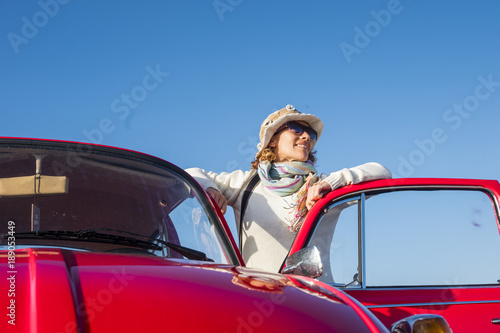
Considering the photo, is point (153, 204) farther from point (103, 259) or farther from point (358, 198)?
point (358, 198)

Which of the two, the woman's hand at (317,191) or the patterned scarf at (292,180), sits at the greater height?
the patterned scarf at (292,180)

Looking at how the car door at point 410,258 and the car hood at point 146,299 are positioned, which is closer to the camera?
the car hood at point 146,299

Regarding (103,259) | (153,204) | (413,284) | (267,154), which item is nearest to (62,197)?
(153,204)

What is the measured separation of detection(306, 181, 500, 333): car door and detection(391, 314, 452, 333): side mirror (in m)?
1.51

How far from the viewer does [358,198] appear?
3.83 metres

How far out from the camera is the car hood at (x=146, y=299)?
147 cm

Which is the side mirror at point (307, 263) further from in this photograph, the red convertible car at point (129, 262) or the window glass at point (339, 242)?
the window glass at point (339, 242)

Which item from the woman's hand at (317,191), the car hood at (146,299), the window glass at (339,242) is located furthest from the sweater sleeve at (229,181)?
the car hood at (146,299)

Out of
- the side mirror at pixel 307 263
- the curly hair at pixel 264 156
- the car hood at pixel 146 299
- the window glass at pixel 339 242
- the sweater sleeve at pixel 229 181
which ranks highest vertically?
the curly hair at pixel 264 156

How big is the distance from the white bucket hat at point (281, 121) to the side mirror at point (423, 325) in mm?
3292

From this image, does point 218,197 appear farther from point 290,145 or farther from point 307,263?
point 307,263

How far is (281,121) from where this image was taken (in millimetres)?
5172

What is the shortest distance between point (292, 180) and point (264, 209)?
0.32m

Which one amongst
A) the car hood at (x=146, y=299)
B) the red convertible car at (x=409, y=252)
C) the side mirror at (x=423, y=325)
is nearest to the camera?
the car hood at (x=146, y=299)
